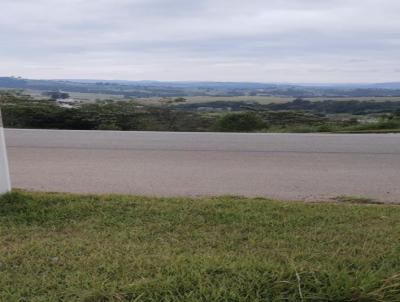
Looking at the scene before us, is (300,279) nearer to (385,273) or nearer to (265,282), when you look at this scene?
(265,282)

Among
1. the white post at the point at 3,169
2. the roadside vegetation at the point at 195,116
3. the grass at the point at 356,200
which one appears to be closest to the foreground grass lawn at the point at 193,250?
the white post at the point at 3,169

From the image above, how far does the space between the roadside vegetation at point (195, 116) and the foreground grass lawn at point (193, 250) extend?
11.5 metres

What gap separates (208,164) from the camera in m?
9.20

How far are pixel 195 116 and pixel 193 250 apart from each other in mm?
14774

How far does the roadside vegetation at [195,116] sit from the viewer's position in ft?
55.4

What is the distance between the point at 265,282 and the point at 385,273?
2.73 ft

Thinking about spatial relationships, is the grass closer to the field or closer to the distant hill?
the distant hill

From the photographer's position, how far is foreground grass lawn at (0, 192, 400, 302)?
10.6 ft

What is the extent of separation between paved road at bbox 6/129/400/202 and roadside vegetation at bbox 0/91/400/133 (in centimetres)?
330

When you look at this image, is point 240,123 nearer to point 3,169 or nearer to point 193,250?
point 3,169

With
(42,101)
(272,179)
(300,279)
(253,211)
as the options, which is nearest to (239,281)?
(300,279)

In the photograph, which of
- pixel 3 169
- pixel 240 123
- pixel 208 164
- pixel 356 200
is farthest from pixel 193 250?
pixel 240 123

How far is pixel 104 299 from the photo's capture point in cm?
314

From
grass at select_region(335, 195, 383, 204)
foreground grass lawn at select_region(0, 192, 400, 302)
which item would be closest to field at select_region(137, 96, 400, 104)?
grass at select_region(335, 195, 383, 204)
